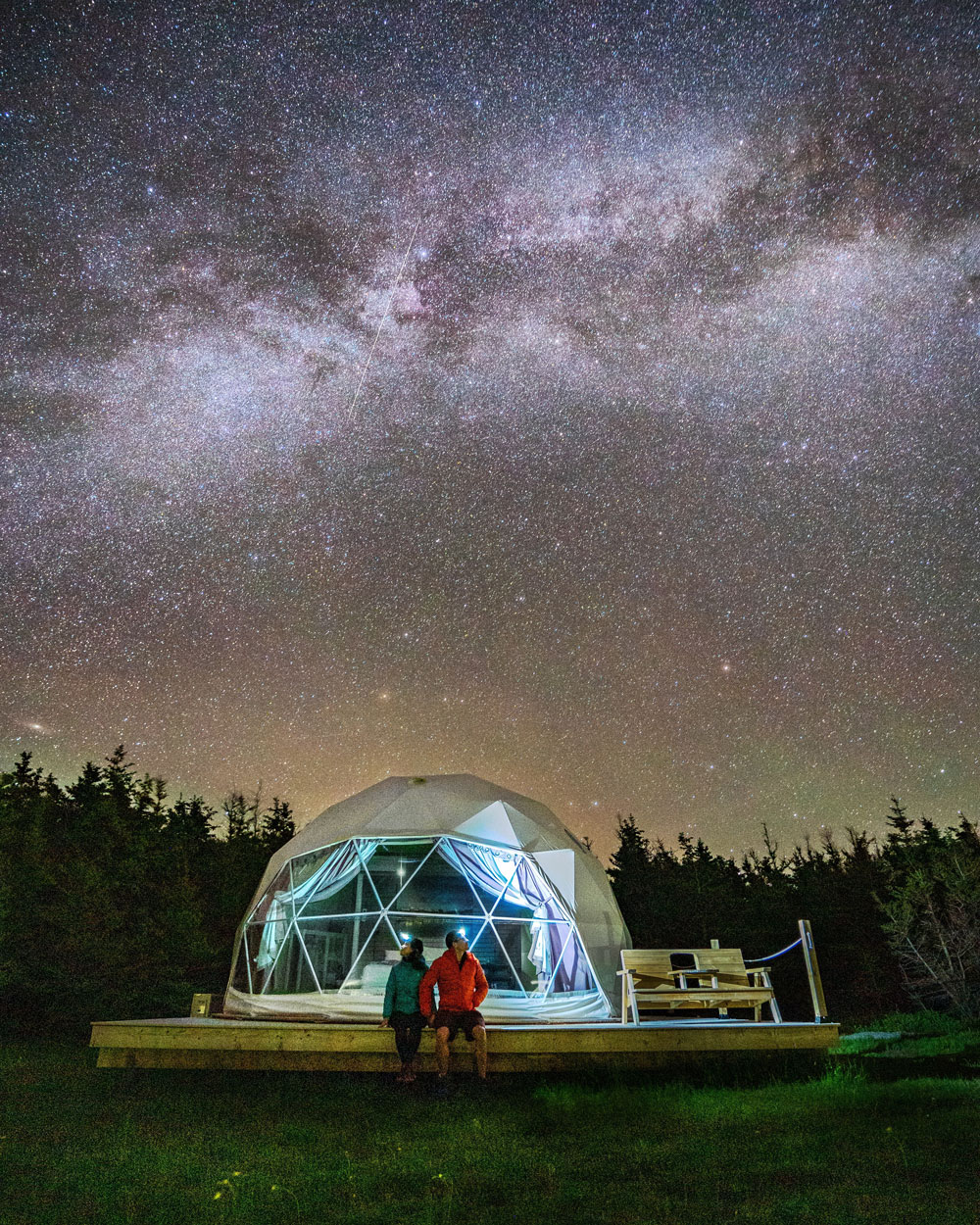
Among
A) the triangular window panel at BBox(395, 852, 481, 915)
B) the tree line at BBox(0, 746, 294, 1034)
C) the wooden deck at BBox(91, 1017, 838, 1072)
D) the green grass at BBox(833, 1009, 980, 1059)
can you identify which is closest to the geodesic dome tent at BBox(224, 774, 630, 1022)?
the triangular window panel at BBox(395, 852, 481, 915)

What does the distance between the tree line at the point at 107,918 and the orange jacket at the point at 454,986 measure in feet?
38.0

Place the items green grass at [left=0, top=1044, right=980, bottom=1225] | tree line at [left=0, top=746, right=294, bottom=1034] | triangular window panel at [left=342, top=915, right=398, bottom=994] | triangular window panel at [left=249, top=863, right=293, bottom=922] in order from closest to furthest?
green grass at [left=0, top=1044, right=980, bottom=1225], triangular window panel at [left=342, top=915, right=398, bottom=994], triangular window panel at [left=249, top=863, right=293, bottom=922], tree line at [left=0, top=746, right=294, bottom=1034]

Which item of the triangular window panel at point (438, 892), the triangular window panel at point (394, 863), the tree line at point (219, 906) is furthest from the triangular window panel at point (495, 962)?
the tree line at point (219, 906)

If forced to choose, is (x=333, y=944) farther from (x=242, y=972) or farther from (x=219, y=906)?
(x=219, y=906)

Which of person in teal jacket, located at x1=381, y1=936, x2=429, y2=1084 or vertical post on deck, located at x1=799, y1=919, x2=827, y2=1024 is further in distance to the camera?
vertical post on deck, located at x1=799, y1=919, x2=827, y2=1024

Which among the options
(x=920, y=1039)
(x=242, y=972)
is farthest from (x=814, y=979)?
(x=920, y=1039)

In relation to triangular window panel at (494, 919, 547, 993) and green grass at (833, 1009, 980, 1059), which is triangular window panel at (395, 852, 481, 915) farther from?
green grass at (833, 1009, 980, 1059)

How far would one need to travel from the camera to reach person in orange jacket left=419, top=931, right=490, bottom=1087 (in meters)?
6.95

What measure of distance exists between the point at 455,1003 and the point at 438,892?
4.11 m

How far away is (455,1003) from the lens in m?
7.07

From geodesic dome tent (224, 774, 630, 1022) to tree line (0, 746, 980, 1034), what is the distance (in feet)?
17.4

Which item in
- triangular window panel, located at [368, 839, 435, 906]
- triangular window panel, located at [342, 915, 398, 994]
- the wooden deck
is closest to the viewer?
the wooden deck

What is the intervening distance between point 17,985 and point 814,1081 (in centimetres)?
1563

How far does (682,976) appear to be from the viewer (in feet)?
30.7
